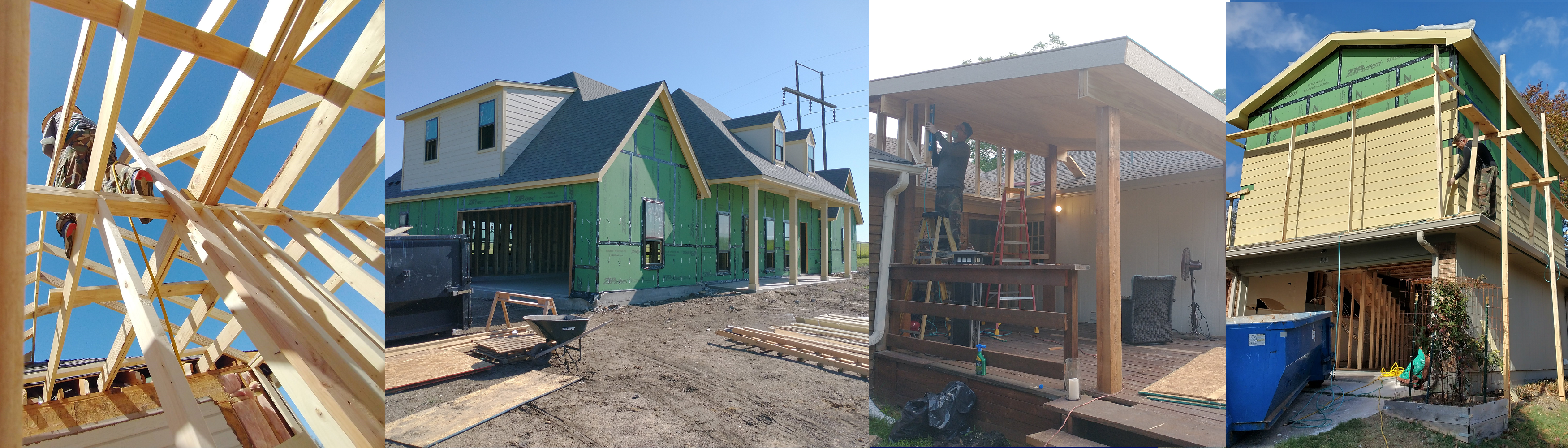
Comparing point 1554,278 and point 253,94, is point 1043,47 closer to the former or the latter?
point 253,94

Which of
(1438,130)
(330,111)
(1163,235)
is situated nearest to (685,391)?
(1163,235)

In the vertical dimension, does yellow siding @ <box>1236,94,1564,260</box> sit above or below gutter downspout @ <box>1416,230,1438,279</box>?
above

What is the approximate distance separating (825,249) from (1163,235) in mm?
1664

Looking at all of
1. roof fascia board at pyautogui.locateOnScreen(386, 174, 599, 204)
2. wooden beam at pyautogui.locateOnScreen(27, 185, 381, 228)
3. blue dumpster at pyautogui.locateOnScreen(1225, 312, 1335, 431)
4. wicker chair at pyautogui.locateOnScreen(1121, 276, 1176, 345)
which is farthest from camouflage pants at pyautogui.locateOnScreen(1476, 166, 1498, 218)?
wooden beam at pyautogui.locateOnScreen(27, 185, 381, 228)

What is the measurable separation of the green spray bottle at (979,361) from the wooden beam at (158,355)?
301 cm

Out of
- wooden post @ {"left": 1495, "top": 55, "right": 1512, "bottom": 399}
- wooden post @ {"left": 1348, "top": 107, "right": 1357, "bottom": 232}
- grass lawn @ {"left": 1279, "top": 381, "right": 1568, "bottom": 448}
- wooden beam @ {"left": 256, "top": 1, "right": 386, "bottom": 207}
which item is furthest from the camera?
wooden post @ {"left": 1348, "top": 107, "right": 1357, "bottom": 232}

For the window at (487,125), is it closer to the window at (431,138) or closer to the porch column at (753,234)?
the window at (431,138)

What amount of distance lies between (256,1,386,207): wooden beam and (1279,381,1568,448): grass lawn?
7.81 m

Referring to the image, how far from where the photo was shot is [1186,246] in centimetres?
288

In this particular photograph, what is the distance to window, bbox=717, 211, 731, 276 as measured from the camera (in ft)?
9.26

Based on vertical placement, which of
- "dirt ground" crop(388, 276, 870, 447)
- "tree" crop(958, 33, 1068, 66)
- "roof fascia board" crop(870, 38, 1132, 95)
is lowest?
"dirt ground" crop(388, 276, 870, 447)

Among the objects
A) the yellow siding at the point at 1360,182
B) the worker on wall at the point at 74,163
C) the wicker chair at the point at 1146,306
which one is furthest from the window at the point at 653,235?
the yellow siding at the point at 1360,182

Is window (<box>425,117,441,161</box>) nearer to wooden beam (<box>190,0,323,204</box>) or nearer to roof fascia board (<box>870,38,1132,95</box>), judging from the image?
wooden beam (<box>190,0,323,204</box>)

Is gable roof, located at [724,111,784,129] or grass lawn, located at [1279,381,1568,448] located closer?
gable roof, located at [724,111,784,129]
